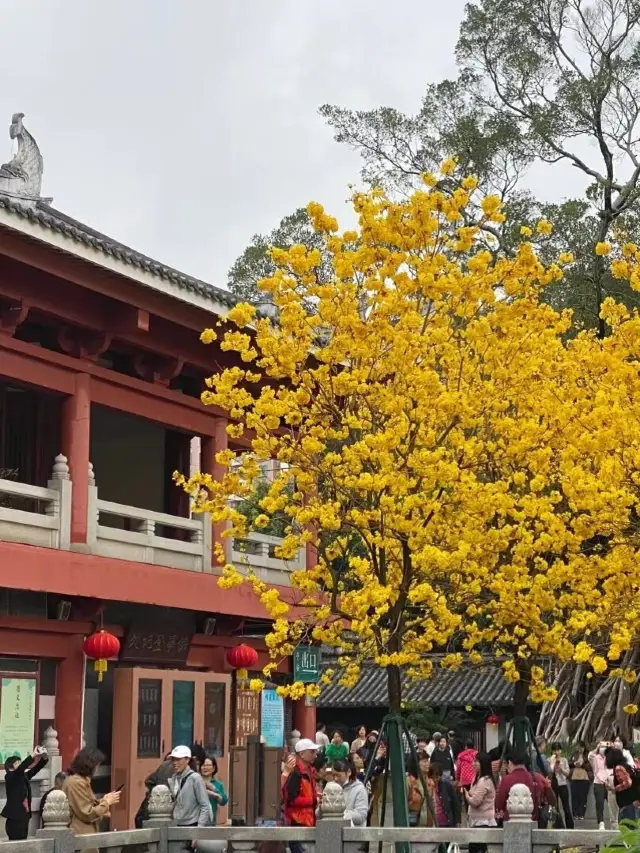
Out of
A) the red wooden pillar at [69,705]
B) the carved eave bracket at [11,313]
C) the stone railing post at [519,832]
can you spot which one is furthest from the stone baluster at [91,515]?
the stone railing post at [519,832]

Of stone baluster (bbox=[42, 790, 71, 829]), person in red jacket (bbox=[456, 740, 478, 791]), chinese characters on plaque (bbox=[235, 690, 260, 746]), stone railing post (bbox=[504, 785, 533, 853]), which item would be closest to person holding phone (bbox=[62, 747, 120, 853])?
stone baluster (bbox=[42, 790, 71, 829])

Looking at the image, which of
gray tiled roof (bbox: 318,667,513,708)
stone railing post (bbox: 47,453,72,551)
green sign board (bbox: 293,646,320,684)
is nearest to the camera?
stone railing post (bbox: 47,453,72,551)

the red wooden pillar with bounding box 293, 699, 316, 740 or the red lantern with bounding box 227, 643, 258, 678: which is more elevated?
the red lantern with bounding box 227, 643, 258, 678

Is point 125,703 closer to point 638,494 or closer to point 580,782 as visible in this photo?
point 638,494

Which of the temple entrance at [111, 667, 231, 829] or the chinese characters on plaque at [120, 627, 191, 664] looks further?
the chinese characters on plaque at [120, 627, 191, 664]

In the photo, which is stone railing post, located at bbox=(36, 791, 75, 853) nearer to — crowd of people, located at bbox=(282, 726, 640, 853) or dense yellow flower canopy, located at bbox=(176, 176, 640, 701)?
crowd of people, located at bbox=(282, 726, 640, 853)

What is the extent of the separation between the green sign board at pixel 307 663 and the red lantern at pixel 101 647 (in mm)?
2252

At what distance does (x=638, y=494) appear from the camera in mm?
15297

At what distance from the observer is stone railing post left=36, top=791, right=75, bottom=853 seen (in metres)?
10.0

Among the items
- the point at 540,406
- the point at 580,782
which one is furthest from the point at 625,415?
the point at 580,782

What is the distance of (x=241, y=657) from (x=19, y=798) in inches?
240

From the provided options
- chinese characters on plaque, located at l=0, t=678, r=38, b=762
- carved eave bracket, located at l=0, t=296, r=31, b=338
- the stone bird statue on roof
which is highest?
the stone bird statue on roof

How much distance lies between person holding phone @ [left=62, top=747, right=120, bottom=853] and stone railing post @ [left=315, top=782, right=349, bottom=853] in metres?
1.72

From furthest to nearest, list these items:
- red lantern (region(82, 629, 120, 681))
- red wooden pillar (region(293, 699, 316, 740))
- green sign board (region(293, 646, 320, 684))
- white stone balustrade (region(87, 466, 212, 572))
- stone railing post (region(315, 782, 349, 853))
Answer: red wooden pillar (region(293, 699, 316, 740)) < green sign board (region(293, 646, 320, 684)) < white stone balustrade (region(87, 466, 212, 572)) < red lantern (region(82, 629, 120, 681)) < stone railing post (region(315, 782, 349, 853))
